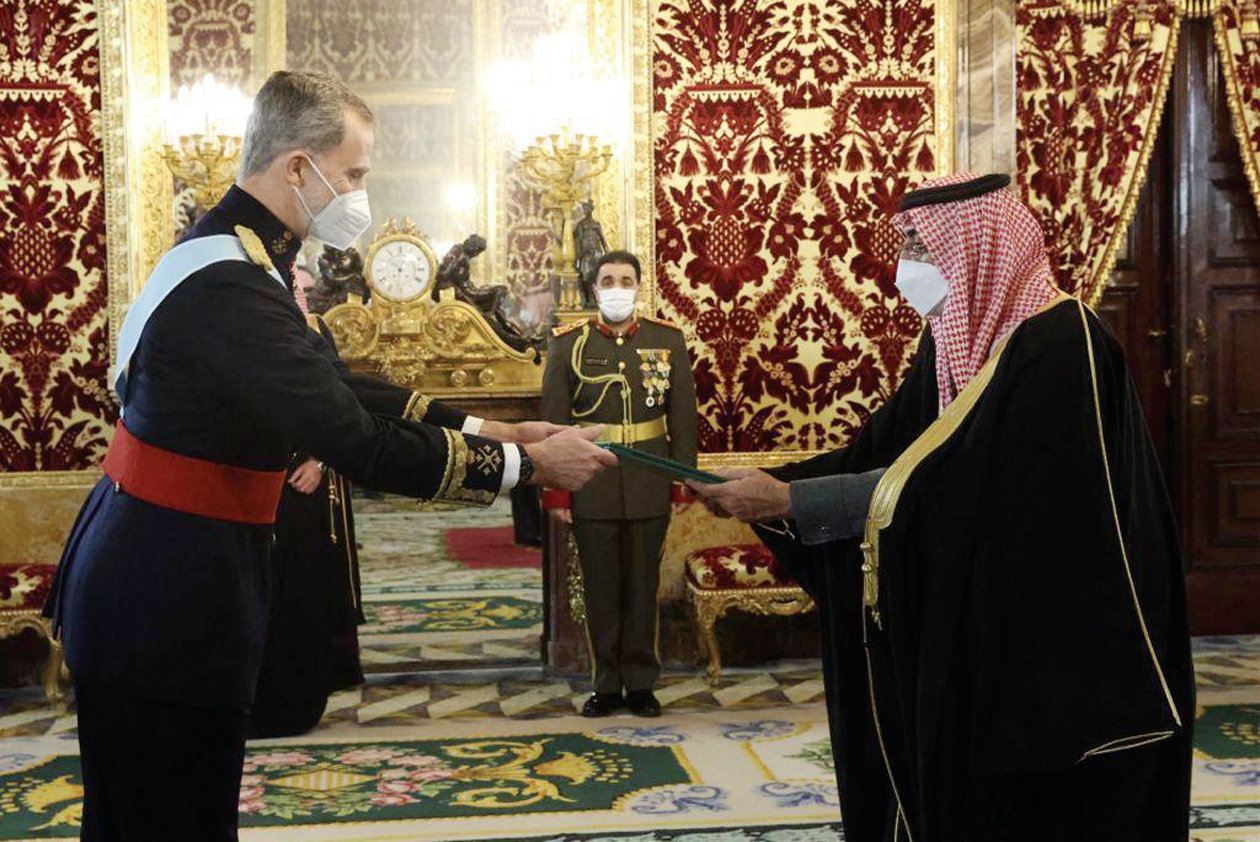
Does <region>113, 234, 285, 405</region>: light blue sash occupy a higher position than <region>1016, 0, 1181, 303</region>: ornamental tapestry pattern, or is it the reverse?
<region>1016, 0, 1181, 303</region>: ornamental tapestry pattern

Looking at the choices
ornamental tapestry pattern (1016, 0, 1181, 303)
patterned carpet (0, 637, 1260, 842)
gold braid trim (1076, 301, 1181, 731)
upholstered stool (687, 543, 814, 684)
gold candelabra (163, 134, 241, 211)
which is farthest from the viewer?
ornamental tapestry pattern (1016, 0, 1181, 303)

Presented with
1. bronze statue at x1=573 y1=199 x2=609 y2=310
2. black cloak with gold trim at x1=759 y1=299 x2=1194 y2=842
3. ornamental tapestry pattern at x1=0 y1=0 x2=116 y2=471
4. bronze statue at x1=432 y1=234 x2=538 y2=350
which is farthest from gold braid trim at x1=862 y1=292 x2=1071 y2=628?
ornamental tapestry pattern at x1=0 y1=0 x2=116 y2=471

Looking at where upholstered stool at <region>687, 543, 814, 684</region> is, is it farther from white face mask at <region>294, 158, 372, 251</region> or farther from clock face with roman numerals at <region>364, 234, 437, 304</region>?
white face mask at <region>294, 158, 372, 251</region>

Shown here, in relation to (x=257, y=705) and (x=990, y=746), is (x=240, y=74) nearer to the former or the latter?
(x=257, y=705)

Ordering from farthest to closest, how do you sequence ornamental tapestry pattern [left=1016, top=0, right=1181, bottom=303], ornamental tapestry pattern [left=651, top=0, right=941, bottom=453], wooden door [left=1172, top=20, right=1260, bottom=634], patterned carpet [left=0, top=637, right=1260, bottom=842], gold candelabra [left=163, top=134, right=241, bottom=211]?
wooden door [left=1172, top=20, right=1260, bottom=634]
ornamental tapestry pattern [left=1016, top=0, right=1181, bottom=303]
ornamental tapestry pattern [left=651, top=0, right=941, bottom=453]
gold candelabra [left=163, top=134, right=241, bottom=211]
patterned carpet [left=0, top=637, right=1260, bottom=842]

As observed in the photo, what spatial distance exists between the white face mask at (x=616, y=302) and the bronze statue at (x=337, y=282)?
3.23ft

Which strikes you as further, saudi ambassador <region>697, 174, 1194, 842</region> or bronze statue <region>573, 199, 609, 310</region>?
bronze statue <region>573, 199, 609, 310</region>

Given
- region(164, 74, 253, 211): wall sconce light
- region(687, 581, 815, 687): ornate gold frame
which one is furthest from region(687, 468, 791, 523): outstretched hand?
region(164, 74, 253, 211): wall sconce light

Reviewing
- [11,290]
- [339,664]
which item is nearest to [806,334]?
[339,664]

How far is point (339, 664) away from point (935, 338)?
3.31 m

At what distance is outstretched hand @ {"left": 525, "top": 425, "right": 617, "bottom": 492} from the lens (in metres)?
2.58

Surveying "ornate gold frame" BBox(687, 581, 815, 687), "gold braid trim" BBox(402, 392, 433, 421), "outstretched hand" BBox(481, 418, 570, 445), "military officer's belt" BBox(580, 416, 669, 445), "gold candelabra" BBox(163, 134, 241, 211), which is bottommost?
"ornate gold frame" BBox(687, 581, 815, 687)

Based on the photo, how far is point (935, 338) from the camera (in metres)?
2.69

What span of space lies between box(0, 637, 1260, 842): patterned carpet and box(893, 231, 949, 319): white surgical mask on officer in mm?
1623
